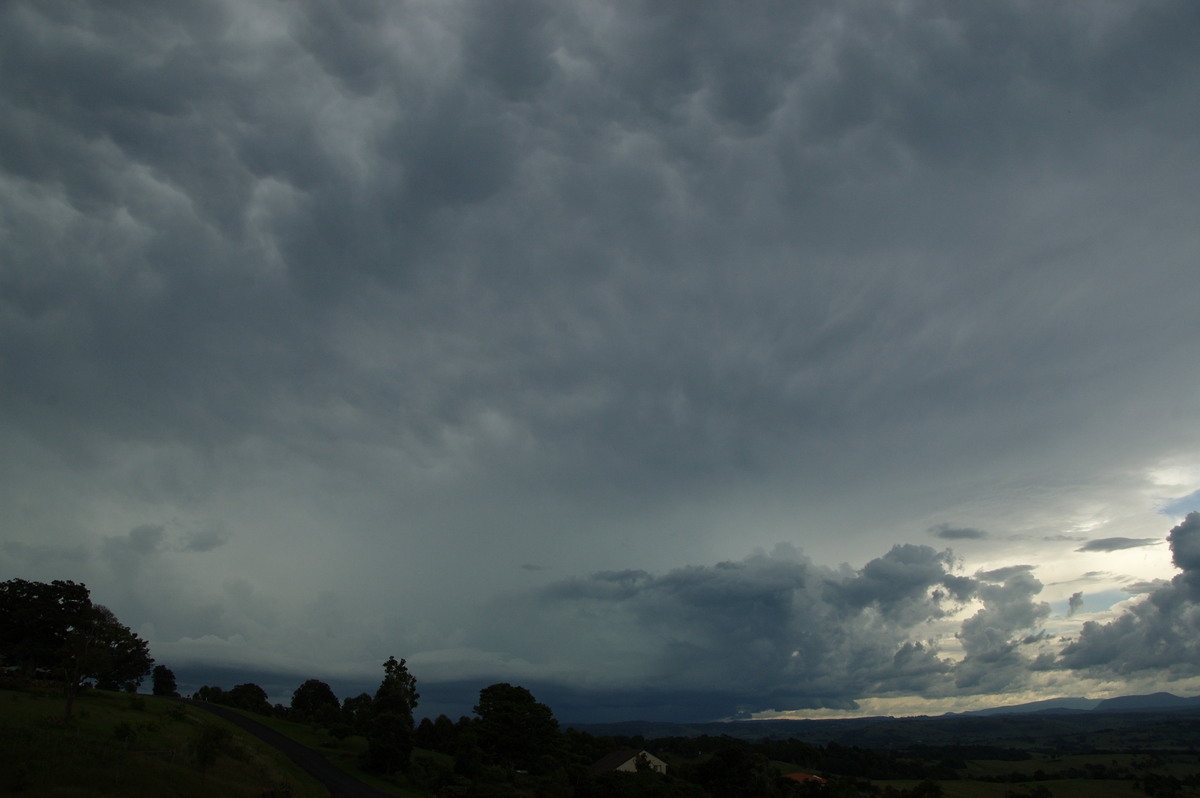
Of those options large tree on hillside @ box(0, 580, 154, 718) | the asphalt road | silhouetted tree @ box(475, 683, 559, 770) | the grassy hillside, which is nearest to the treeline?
silhouetted tree @ box(475, 683, 559, 770)

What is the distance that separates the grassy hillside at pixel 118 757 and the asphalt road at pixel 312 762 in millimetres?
2369

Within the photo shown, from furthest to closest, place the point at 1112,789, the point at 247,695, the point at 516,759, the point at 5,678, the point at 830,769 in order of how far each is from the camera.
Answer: the point at 830,769 < the point at 1112,789 < the point at 247,695 < the point at 516,759 < the point at 5,678

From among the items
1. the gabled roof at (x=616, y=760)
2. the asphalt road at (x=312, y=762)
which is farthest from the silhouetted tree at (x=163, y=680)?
the gabled roof at (x=616, y=760)

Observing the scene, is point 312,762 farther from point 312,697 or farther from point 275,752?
point 312,697

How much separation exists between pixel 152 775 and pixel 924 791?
11235cm

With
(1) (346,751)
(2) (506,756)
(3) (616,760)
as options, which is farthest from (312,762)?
(3) (616,760)

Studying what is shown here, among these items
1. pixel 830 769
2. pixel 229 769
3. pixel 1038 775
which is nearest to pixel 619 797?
pixel 229 769

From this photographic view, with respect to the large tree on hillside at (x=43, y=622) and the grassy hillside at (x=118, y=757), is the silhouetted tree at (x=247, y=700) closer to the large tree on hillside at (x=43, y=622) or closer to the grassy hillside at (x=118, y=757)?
the large tree on hillside at (x=43, y=622)

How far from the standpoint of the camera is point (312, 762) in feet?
275

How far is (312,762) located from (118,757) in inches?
1836

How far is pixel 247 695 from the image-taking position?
137m

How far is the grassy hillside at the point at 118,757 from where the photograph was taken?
38594 mm

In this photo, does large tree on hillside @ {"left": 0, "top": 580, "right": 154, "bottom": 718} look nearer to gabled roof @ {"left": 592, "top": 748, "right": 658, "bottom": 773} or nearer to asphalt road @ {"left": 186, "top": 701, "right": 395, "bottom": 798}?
asphalt road @ {"left": 186, "top": 701, "right": 395, "bottom": 798}

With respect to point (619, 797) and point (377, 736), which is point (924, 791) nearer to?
point (619, 797)
